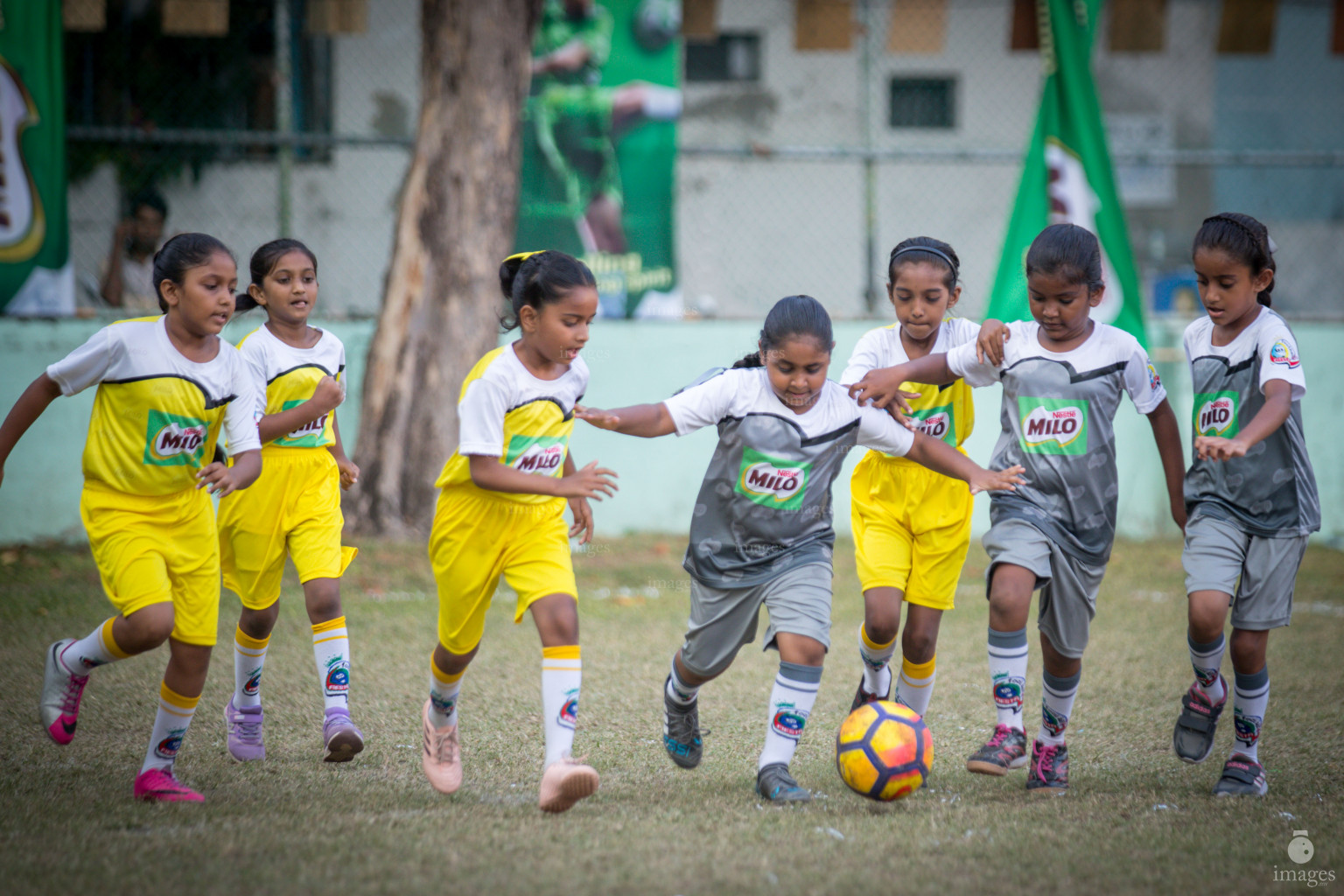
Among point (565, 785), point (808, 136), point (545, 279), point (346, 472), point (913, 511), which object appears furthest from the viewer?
point (808, 136)

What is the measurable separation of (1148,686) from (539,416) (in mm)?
3323

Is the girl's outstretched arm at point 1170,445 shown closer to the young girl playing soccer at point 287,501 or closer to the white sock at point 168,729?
the young girl playing soccer at point 287,501

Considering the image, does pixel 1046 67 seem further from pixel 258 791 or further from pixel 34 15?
pixel 258 791

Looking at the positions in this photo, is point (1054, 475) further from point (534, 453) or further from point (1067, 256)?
point (534, 453)

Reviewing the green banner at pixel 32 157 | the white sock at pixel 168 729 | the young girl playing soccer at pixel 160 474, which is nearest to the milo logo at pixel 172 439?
the young girl playing soccer at pixel 160 474

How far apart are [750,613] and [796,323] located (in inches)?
38.4

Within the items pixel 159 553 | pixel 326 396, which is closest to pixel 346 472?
pixel 326 396

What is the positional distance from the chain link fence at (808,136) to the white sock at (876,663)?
17.2 feet

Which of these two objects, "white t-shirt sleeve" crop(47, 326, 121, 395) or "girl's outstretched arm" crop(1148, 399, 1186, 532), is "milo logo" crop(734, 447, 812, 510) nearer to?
"girl's outstretched arm" crop(1148, 399, 1186, 532)

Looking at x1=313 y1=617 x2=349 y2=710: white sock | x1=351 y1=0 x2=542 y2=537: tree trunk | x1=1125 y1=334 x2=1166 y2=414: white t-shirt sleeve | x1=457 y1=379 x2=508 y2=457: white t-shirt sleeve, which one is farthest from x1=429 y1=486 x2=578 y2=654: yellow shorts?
x1=351 y1=0 x2=542 y2=537: tree trunk

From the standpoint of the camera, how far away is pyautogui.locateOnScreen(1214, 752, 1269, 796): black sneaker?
387cm

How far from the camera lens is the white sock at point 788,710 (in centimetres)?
373

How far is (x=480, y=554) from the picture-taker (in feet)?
12.6

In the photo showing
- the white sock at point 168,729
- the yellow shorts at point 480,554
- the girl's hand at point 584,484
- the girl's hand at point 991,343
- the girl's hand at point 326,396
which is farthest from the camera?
the girl's hand at point 326,396
